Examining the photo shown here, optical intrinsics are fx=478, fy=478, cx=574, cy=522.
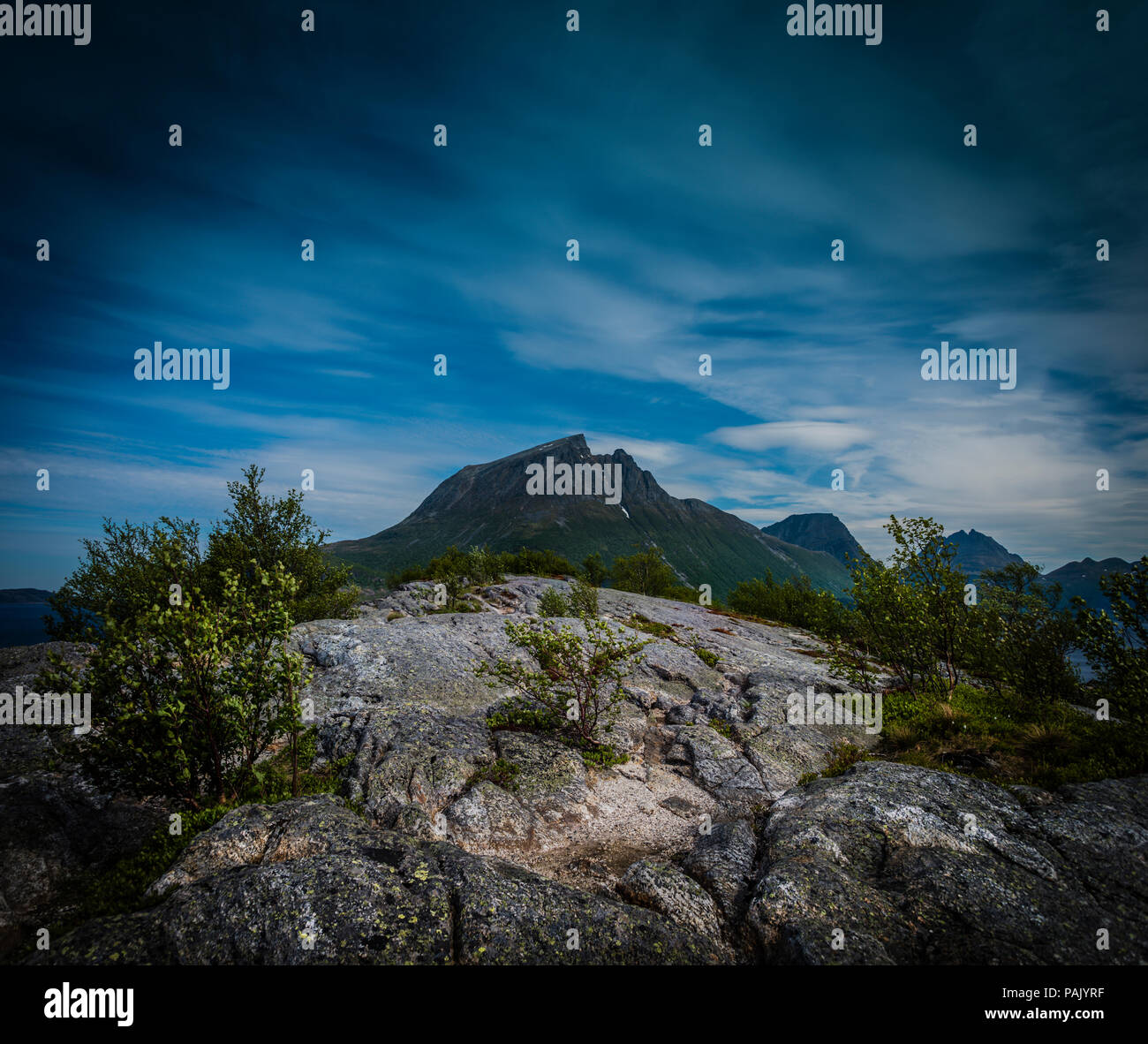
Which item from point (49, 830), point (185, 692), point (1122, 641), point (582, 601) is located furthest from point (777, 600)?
point (49, 830)

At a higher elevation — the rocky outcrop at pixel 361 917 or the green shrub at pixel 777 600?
the rocky outcrop at pixel 361 917

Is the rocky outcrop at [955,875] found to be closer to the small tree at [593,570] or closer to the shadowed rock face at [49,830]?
the shadowed rock face at [49,830]

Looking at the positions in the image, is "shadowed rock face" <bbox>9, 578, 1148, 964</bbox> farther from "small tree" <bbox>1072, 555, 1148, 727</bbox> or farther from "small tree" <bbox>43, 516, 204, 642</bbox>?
"small tree" <bbox>43, 516, 204, 642</bbox>

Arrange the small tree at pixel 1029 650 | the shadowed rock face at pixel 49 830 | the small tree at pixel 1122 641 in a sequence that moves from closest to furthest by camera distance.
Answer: the shadowed rock face at pixel 49 830 < the small tree at pixel 1122 641 < the small tree at pixel 1029 650

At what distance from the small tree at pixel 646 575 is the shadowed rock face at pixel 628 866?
82.0m

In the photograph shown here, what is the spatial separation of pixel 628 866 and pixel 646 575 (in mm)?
90210

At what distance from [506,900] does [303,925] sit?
9.88 ft

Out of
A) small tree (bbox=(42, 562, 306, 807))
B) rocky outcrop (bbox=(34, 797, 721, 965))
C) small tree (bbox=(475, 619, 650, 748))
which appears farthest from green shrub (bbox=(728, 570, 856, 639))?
small tree (bbox=(42, 562, 306, 807))

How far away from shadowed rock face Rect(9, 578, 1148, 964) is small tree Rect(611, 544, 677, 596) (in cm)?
8204

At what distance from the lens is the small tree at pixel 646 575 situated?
3888 inches

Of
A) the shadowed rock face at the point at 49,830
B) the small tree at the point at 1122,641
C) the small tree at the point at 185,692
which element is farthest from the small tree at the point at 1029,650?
the shadowed rock face at the point at 49,830

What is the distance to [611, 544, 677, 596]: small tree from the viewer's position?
3888 inches
